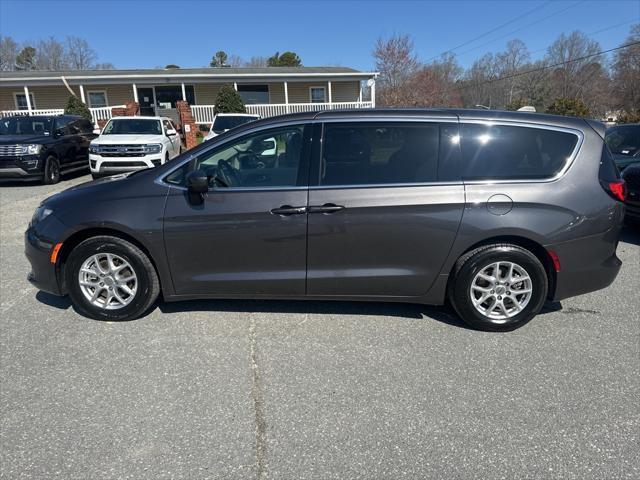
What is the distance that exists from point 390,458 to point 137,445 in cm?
136

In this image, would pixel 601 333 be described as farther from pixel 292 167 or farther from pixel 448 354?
pixel 292 167

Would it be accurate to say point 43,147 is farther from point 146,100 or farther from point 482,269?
point 146,100

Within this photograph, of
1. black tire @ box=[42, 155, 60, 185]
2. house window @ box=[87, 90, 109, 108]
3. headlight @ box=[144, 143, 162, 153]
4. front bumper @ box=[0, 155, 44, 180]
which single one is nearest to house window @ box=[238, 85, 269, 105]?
house window @ box=[87, 90, 109, 108]

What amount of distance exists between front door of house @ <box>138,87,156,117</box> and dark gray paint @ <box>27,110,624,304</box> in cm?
2300

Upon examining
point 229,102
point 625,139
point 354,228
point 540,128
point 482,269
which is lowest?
point 482,269

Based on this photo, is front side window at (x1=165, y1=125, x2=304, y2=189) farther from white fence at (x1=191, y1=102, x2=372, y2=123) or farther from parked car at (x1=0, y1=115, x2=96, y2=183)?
white fence at (x1=191, y1=102, x2=372, y2=123)

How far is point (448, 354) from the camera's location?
3230 millimetres

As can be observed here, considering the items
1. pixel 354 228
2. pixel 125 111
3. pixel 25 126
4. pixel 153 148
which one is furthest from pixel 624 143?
pixel 125 111

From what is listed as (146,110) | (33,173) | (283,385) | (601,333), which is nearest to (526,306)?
(601,333)

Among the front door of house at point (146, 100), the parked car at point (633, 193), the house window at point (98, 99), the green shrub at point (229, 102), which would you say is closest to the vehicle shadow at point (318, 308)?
the parked car at point (633, 193)

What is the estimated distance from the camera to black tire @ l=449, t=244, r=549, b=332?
343cm

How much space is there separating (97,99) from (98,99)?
0.06 metres

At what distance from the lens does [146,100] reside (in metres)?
24.5

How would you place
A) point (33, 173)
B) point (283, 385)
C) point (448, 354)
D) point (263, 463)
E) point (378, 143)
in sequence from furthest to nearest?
1. point (33, 173)
2. point (378, 143)
3. point (448, 354)
4. point (283, 385)
5. point (263, 463)
